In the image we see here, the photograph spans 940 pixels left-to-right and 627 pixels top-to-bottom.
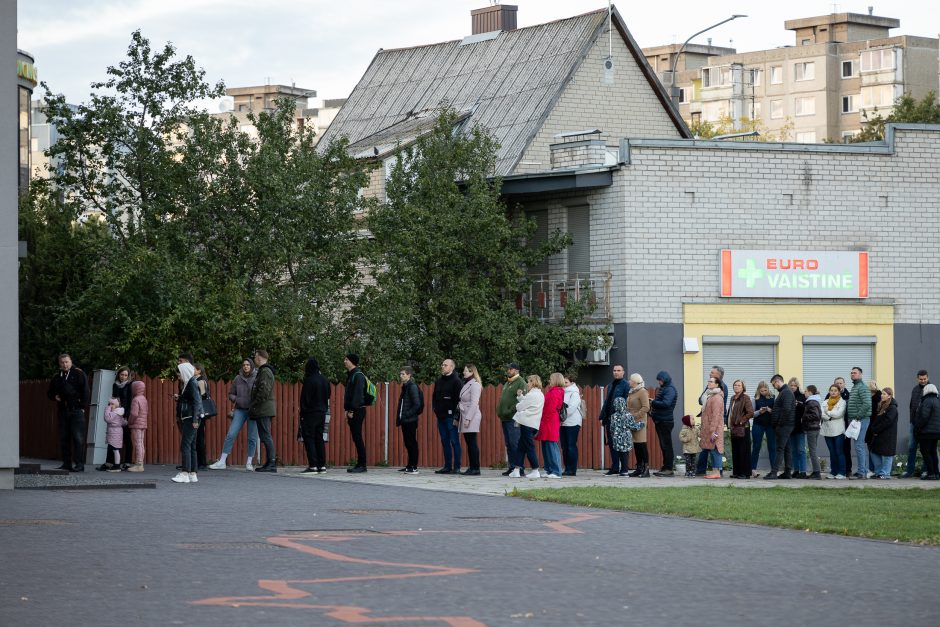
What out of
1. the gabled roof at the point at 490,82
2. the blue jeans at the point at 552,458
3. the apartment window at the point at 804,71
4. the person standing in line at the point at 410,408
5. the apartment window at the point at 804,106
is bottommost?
the blue jeans at the point at 552,458

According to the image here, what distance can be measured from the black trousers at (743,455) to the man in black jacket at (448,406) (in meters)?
4.54

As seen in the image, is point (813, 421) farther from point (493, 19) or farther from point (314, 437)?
point (493, 19)

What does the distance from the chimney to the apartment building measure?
63.5 meters

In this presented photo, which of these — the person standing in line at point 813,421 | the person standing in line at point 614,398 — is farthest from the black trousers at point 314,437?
the person standing in line at point 813,421

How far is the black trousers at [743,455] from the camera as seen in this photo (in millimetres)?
25297

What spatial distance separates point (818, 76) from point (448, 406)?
3818 inches

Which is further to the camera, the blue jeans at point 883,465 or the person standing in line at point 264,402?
the blue jeans at point 883,465

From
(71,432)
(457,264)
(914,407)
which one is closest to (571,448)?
(914,407)

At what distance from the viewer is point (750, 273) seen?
34.3m

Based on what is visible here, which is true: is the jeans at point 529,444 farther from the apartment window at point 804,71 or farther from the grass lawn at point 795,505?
the apartment window at point 804,71

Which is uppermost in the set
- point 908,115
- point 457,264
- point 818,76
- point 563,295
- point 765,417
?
point 818,76

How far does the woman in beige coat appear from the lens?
2494 centimetres

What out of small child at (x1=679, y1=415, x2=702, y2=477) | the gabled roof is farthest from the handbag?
the gabled roof

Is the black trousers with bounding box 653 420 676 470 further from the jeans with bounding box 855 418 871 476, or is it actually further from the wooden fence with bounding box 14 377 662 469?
the jeans with bounding box 855 418 871 476
